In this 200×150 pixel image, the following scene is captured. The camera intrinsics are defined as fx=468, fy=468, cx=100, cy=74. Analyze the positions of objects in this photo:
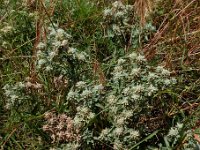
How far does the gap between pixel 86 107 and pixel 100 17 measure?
1.30 meters

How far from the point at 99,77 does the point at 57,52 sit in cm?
48

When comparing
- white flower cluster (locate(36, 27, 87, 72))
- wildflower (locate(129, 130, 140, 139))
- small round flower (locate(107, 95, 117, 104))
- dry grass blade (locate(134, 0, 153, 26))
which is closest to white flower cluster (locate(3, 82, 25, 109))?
white flower cluster (locate(36, 27, 87, 72))

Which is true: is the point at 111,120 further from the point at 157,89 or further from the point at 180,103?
the point at 180,103

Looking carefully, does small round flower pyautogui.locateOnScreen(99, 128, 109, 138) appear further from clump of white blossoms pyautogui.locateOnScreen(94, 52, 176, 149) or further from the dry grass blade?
the dry grass blade

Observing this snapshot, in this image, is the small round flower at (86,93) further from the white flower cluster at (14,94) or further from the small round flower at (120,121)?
the white flower cluster at (14,94)

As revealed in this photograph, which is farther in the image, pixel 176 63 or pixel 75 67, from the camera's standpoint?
pixel 176 63

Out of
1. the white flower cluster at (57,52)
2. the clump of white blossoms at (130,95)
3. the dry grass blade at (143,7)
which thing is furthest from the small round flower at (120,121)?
the dry grass blade at (143,7)

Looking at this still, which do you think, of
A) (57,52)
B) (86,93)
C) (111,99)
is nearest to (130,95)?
(111,99)

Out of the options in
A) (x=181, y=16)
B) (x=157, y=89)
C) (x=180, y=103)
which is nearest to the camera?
(x=157, y=89)

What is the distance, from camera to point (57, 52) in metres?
2.49

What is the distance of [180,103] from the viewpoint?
2.99 meters

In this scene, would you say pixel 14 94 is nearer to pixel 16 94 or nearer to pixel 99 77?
pixel 16 94

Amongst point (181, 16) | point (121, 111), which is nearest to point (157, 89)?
point (121, 111)

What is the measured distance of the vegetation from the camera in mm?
2496
